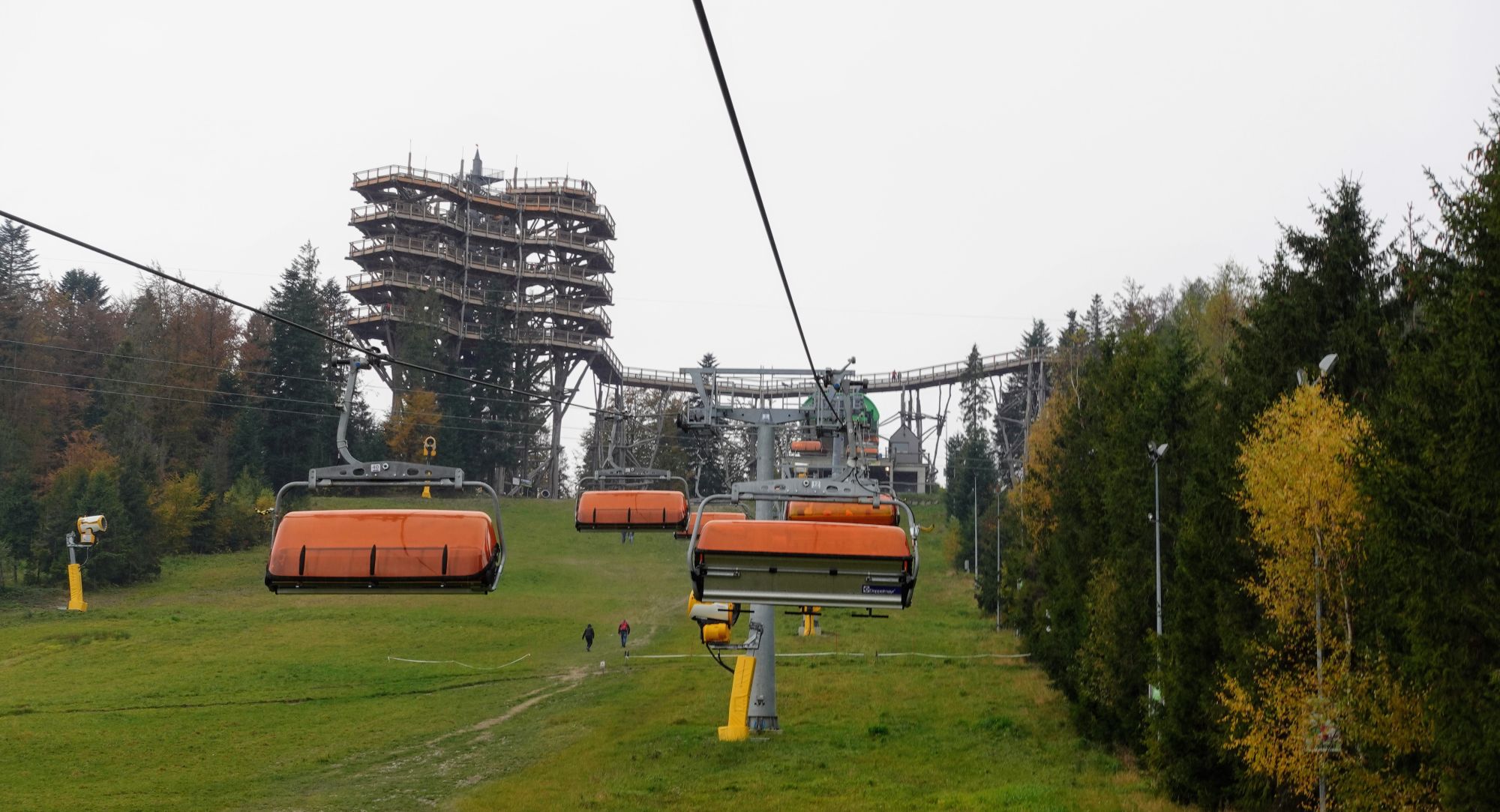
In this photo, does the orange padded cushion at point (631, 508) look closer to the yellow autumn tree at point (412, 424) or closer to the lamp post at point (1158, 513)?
the lamp post at point (1158, 513)

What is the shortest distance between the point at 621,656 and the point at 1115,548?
23.0 m

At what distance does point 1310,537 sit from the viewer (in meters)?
19.8

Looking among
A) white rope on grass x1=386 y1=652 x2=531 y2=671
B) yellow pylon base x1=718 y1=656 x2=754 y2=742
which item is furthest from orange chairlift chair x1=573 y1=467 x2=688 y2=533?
white rope on grass x1=386 y1=652 x2=531 y2=671

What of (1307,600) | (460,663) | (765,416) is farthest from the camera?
(460,663)

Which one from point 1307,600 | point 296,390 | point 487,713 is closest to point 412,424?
point 296,390

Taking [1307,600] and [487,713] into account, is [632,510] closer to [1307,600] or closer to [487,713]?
[1307,600]

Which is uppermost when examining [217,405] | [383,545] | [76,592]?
[217,405]

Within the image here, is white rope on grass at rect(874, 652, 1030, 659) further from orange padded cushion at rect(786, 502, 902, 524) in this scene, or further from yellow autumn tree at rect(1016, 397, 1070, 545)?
orange padded cushion at rect(786, 502, 902, 524)

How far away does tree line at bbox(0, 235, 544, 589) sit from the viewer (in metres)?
66.2

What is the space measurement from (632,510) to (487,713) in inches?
543

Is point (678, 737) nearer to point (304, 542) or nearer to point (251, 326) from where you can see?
point (304, 542)

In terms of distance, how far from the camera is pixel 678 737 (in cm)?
3167

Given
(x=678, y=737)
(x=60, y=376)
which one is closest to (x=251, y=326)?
(x=60, y=376)

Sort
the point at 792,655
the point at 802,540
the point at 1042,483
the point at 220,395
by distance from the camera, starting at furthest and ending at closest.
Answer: the point at 220,395 → the point at 792,655 → the point at 1042,483 → the point at 802,540
